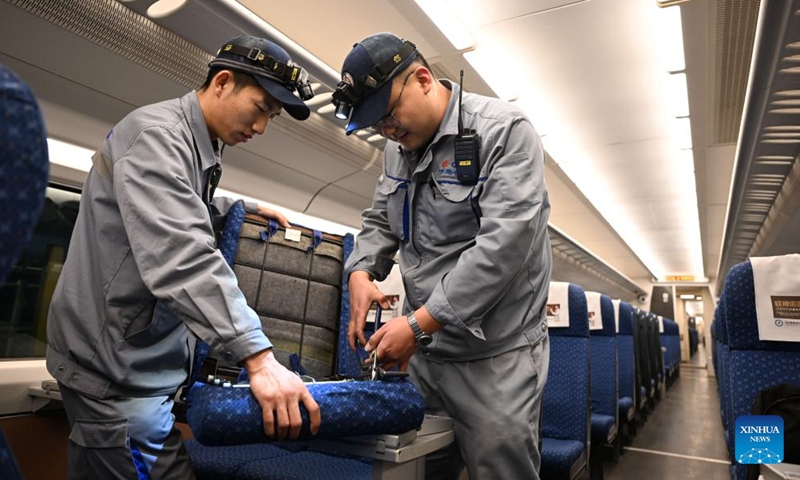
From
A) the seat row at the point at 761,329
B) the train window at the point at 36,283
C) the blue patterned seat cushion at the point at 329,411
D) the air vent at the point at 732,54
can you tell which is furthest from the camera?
the air vent at the point at 732,54

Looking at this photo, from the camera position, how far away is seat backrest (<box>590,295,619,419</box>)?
13.6 feet

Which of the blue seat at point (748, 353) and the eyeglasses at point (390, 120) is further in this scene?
the blue seat at point (748, 353)

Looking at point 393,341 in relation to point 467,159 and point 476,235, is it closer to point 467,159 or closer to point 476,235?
point 476,235

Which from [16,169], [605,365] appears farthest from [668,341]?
[16,169]

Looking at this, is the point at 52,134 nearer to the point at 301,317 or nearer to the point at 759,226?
the point at 301,317

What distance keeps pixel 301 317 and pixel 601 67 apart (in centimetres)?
313

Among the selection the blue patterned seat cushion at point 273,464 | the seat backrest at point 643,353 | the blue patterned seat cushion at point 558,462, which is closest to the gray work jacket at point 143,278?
the blue patterned seat cushion at point 273,464

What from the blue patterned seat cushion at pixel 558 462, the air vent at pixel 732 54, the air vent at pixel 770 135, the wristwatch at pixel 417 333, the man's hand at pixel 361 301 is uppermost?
the air vent at pixel 732 54

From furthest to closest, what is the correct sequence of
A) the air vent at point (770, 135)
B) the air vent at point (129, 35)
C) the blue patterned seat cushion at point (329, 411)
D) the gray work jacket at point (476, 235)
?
1. the air vent at point (770, 135)
2. the air vent at point (129, 35)
3. the gray work jacket at point (476, 235)
4. the blue patterned seat cushion at point (329, 411)

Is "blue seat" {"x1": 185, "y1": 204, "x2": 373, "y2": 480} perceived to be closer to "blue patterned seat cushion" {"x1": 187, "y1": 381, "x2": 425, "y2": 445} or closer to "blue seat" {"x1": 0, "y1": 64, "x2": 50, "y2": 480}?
"blue patterned seat cushion" {"x1": 187, "y1": 381, "x2": 425, "y2": 445}

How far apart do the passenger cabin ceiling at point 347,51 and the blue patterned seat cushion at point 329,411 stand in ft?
5.89

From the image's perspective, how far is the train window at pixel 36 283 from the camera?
256 centimetres

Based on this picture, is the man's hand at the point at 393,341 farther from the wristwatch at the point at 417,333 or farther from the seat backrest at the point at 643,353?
the seat backrest at the point at 643,353

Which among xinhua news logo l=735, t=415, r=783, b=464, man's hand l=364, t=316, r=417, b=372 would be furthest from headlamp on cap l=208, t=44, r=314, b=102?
xinhua news logo l=735, t=415, r=783, b=464
